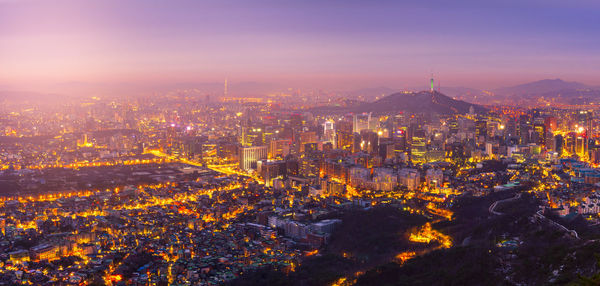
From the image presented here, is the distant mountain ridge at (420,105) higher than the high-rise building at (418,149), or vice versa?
the distant mountain ridge at (420,105)

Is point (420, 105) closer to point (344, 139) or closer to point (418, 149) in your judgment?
point (344, 139)

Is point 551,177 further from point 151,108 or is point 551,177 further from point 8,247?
point 151,108

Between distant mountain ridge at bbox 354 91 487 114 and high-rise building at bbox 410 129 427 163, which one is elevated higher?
distant mountain ridge at bbox 354 91 487 114

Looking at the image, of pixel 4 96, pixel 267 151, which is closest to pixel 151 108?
pixel 4 96

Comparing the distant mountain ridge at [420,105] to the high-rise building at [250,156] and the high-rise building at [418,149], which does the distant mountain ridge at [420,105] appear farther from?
the high-rise building at [250,156]

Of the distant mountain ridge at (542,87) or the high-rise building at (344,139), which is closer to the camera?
the high-rise building at (344,139)

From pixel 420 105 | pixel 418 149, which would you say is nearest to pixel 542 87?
pixel 420 105

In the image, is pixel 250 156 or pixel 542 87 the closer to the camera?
pixel 250 156

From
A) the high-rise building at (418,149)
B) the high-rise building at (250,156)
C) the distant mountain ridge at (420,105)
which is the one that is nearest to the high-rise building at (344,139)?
the high-rise building at (418,149)

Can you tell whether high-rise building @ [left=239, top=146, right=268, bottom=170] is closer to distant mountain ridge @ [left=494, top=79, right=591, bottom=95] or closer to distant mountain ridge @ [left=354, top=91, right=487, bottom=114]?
distant mountain ridge @ [left=354, top=91, right=487, bottom=114]

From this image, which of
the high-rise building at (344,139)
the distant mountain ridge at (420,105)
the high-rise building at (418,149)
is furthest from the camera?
the distant mountain ridge at (420,105)

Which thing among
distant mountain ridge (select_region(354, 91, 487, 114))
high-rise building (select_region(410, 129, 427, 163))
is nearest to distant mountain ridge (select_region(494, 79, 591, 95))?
distant mountain ridge (select_region(354, 91, 487, 114))
